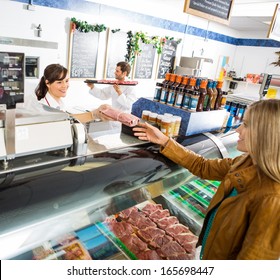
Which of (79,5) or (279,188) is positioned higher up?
(79,5)

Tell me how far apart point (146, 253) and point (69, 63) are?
410 cm

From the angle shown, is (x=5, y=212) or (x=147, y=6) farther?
(x=147, y=6)

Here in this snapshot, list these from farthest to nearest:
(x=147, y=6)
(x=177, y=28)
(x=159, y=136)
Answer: (x=177, y=28) → (x=147, y=6) → (x=159, y=136)

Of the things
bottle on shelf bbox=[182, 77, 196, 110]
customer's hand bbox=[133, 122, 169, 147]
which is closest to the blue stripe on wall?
bottle on shelf bbox=[182, 77, 196, 110]

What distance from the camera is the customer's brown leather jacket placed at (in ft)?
3.55

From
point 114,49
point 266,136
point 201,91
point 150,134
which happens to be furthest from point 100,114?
point 114,49

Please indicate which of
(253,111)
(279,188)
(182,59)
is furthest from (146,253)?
(182,59)

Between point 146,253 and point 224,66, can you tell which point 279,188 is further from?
point 224,66

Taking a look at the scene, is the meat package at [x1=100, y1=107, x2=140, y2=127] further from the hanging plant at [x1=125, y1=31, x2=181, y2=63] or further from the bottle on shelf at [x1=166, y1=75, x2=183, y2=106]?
the hanging plant at [x1=125, y1=31, x2=181, y2=63]

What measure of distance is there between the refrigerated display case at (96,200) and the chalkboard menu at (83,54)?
367cm

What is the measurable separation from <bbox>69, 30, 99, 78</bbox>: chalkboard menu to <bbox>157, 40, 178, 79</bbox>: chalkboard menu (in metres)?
2.05

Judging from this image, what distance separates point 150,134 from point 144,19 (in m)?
4.95

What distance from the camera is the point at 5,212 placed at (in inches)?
38.7

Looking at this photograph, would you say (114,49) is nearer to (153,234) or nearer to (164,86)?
(164,86)
